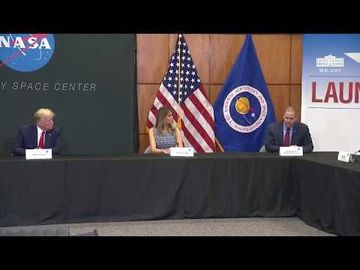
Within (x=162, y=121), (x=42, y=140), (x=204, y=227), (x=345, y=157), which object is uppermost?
(x=162, y=121)

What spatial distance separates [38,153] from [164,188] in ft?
4.07

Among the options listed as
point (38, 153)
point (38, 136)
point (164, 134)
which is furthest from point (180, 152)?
point (38, 136)

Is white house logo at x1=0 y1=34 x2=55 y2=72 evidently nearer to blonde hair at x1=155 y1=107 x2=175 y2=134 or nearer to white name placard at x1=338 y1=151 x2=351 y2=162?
blonde hair at x1=155 y1=107 x2=175 y2=134

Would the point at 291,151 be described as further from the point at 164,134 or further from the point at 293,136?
the point at 164,134

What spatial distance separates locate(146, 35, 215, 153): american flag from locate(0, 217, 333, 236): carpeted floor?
5.03 feet

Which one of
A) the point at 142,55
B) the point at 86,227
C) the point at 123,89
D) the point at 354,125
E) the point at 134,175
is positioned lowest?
the point at 86,227

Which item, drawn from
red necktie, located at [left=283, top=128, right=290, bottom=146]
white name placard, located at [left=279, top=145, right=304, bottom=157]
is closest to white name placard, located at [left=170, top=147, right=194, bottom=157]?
white name placard, located at [left=279, top=145, right=304, bottom=157]

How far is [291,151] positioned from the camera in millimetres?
4699
